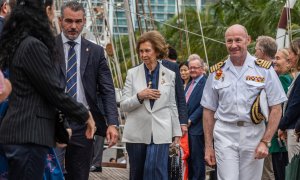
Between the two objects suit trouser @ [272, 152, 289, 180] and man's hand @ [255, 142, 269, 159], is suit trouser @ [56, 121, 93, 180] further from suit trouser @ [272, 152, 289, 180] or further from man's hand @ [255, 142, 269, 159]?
suit trouser @ [272, 152, 289, 180]

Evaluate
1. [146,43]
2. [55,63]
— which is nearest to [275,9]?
[146,43]

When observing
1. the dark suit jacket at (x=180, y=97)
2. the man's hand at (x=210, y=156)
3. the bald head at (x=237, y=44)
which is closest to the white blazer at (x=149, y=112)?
the dark suit jacket at (x=180, y=97)

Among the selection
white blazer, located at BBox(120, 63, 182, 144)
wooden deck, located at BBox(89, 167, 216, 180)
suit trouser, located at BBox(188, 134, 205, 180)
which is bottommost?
wooden deck, located at BBox(89, 167, 216, 180)

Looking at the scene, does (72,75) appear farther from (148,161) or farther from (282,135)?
(282,135)

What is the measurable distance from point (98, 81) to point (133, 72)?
54.1 inches

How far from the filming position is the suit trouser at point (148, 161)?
8328 mm

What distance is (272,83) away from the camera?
746cm

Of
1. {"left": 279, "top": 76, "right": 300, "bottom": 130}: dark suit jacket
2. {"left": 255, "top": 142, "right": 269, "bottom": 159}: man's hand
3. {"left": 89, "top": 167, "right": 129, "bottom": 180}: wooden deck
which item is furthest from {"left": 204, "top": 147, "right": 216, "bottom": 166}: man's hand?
{"left": 89, "top": 167, "right": 129, "bottom": 180}: wooden deck

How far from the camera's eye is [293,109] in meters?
7.91

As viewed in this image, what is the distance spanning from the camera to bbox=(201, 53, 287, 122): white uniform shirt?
7.43 meters

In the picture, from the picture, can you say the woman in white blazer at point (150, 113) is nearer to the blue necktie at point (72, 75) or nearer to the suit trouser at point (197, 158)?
the blue necktie at point (72, 75)

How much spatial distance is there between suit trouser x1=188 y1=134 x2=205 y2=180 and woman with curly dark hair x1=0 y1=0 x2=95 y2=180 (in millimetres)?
5462

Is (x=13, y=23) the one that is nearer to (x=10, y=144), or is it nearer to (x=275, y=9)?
(x=10, y=144)

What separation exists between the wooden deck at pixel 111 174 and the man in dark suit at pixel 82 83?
4935 millimetres
